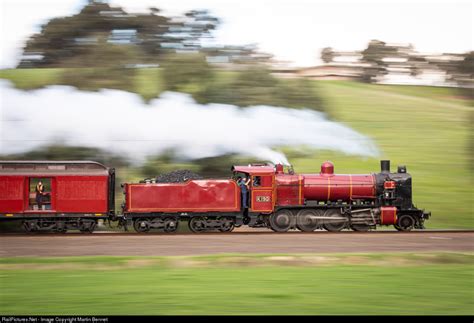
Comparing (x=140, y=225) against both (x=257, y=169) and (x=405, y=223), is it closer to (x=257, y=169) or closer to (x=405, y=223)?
(x=257, y=169)

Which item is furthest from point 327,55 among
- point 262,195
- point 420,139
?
point 262,195

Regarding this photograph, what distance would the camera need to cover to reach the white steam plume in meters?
33.8

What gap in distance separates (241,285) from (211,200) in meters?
12.3

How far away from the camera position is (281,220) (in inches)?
1056

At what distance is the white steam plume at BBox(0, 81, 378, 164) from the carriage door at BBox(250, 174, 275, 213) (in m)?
4.28

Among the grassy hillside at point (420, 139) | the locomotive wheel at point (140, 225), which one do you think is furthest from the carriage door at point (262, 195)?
the grassy hillside at point (420, 139)

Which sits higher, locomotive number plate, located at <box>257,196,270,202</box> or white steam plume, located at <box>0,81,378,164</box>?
white steam plume, located at <box>0,81,378,164</box>

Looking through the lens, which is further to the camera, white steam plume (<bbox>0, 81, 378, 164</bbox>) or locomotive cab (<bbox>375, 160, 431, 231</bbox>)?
white steam plume (<bbox>0, 81, 378, 164</bbox>)

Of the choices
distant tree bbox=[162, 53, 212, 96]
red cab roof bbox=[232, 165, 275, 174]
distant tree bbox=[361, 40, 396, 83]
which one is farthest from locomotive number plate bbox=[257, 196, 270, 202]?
distant tree bbox=[361, 40, 396, 83]

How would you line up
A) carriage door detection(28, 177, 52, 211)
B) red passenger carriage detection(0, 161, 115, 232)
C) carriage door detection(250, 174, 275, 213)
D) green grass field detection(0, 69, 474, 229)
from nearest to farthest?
red passenger carriage detection(0, 161, 115, 232) → carriage door detection(250, 174, 275, 213) → carriage door detection(28, 177, 52, 211) → green grass field detection(0, 69, 474, 229)

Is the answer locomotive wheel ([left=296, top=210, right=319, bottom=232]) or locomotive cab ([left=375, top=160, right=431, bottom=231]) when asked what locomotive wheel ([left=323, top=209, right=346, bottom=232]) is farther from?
locomotive cab ([left=375, top=160, right=431, bottom=231])

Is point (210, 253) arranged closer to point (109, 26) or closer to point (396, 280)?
point (396, 280)

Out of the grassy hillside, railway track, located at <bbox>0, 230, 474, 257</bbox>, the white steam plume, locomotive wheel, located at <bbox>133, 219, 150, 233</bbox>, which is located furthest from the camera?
the grassy hillside

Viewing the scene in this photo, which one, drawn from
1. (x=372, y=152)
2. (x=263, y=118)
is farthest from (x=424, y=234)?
(x=372, y=152)
